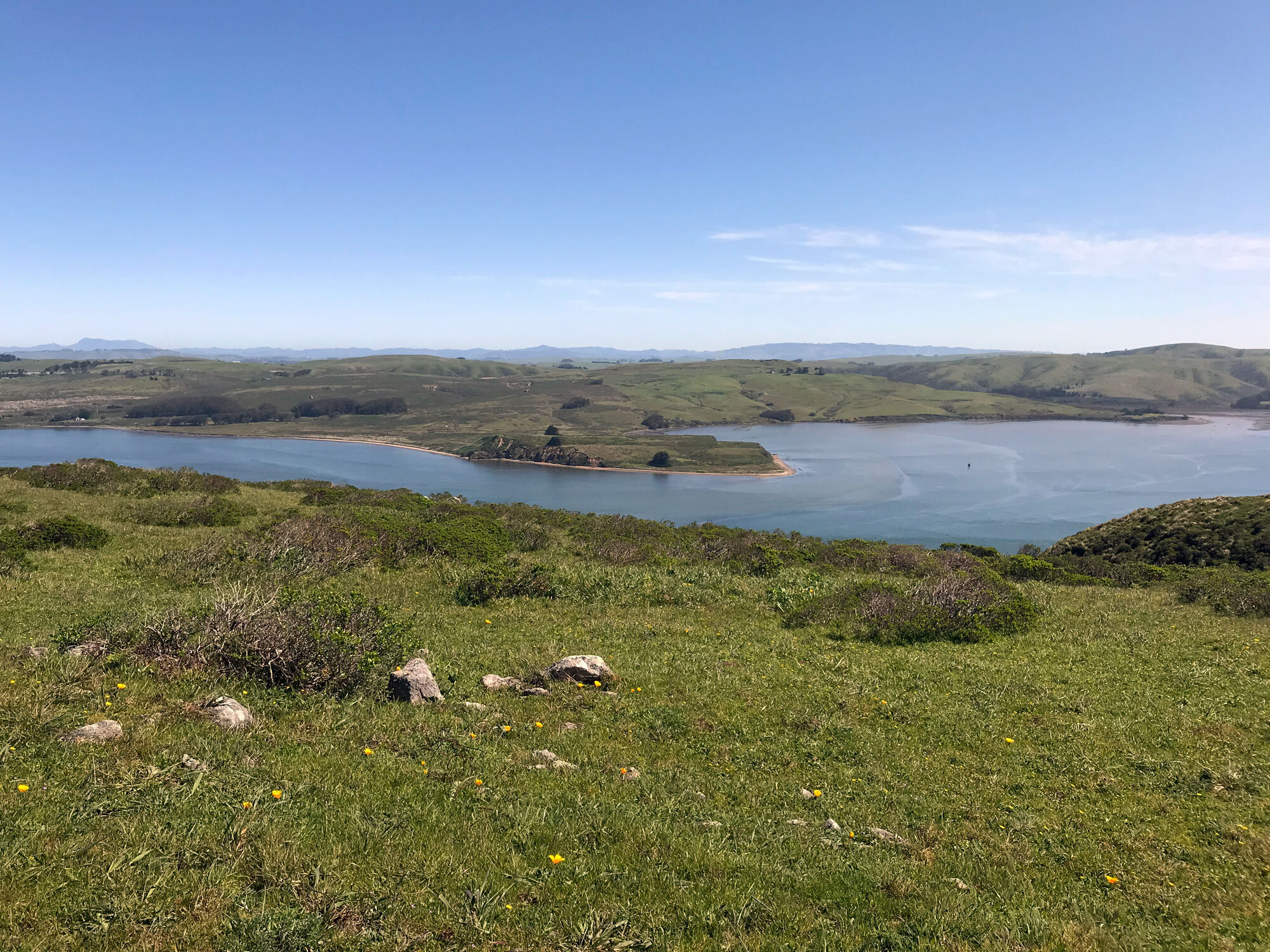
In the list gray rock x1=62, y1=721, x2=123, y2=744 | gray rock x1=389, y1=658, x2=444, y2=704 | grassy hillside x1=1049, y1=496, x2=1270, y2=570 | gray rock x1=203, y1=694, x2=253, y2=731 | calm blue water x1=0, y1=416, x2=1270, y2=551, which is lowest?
Result: calm blue water x1=0, y1=416, x2=1270, y2=551

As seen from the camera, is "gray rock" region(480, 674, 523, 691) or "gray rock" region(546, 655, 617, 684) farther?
"gray rock" region(546, 655, 617, 684)

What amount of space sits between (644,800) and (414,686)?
519 centimetres

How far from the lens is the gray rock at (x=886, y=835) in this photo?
888cm

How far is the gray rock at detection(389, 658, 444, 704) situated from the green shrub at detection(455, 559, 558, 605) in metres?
7.80

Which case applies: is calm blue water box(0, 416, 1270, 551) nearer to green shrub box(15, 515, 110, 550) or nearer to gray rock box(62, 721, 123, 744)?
green shrub box(15, 515, 110, 550)

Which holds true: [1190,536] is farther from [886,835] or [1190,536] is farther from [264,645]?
[264,645]

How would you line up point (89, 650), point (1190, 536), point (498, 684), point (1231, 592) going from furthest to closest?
1. point (1190, 536)
2. point (1231, 592)
3. point (498, 684)
4. point (89, 650)

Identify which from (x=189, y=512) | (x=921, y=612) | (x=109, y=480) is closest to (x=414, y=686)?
(x=921, y=612)

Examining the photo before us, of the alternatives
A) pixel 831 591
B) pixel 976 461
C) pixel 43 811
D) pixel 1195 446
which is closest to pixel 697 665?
pixel 831 591

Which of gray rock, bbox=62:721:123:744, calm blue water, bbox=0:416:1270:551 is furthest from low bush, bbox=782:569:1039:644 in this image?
calm blue water, bbox=0:416:1270:551

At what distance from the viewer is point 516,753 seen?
33.6ft

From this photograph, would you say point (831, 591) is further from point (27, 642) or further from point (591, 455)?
point (591, 455)

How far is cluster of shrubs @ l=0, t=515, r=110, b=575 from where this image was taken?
19109 mm

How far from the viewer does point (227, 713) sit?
9.96m
